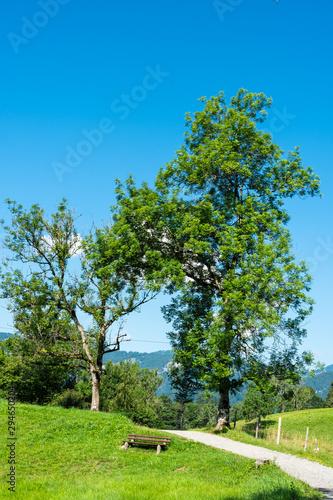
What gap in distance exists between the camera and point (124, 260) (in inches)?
836

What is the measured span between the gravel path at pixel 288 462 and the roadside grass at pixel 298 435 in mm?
818

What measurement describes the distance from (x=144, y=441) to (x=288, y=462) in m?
5.61

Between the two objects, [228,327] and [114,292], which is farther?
[114,292]

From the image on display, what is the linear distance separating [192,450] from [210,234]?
11.0 metres

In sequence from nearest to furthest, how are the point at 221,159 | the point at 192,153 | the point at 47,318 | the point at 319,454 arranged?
the point at 319,454 → the point at 221,159 → the point at 192,153 → the point at 47,318

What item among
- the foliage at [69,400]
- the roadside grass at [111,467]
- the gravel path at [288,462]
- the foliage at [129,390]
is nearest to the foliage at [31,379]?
the foliage at [69,400]

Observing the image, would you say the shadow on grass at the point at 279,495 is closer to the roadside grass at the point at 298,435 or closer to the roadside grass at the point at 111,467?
the roadside grass at the point at 111,467

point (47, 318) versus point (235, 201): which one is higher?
point (235, 201)

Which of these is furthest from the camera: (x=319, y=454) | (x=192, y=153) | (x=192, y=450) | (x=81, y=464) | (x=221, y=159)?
(x=192, y=153)

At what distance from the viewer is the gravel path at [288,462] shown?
1146 cm

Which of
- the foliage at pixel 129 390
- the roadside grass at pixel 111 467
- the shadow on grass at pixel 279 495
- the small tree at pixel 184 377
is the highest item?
the small tree at pixel 184 377

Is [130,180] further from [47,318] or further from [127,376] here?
[127,376]

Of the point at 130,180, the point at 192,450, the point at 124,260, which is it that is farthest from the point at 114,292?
the point at 192,450

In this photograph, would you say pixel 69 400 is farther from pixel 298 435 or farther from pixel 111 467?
pixel 111 467
